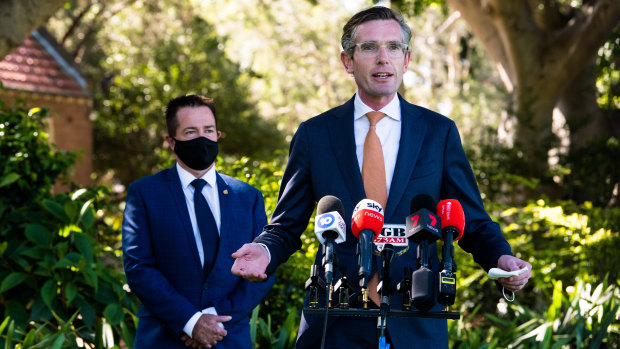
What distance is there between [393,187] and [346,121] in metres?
0.41

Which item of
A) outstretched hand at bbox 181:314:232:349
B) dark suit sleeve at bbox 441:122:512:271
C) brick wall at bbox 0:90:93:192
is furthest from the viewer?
brick wall at bbox 0:90:93:192

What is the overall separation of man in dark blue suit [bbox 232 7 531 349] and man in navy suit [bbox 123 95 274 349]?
101cm

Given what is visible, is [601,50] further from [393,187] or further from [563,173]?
[393,187]

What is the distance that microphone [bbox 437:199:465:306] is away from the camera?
2447 millimetres

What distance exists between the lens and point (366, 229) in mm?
2490

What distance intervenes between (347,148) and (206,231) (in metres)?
1.39

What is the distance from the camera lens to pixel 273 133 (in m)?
24.9

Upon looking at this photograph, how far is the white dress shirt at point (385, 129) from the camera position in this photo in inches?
123

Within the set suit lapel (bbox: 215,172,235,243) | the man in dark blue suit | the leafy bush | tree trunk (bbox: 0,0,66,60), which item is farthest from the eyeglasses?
tree trunk (bbox: 0,0,66,60)

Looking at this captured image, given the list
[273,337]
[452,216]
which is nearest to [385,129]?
[452,216]

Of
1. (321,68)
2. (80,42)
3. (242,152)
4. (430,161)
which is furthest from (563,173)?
(321,68)

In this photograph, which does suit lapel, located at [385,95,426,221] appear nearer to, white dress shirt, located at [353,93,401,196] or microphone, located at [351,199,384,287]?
white dress shirt, located at [353,93,401,196]

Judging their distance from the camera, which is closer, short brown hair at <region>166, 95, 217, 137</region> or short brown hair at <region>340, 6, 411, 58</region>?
short brown hair at <region>340, 6, 411, 58</region>

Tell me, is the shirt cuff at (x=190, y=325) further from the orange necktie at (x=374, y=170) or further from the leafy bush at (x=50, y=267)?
the leafy bush at (x=50, y=267)
